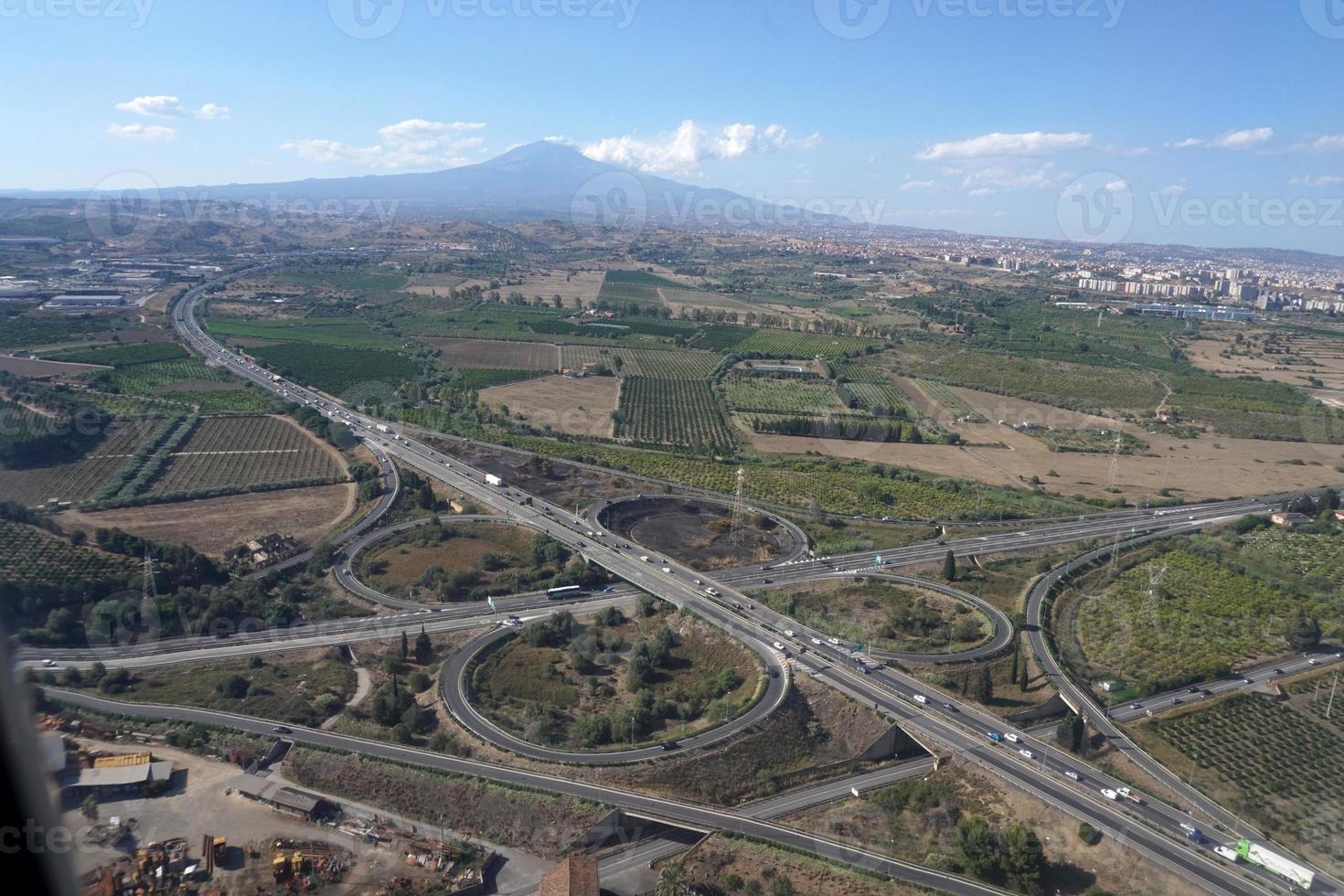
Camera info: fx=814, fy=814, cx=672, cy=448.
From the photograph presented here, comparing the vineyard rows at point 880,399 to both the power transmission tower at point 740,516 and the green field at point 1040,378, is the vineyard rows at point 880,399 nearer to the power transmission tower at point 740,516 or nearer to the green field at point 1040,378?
the green field at point 1040,378

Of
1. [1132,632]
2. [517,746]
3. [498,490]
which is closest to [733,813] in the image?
[517,746]

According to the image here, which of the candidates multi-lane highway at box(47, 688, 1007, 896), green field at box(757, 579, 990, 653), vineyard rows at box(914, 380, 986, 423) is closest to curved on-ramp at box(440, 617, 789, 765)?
multi-lane highway at box(47, 688, 1007, 896)

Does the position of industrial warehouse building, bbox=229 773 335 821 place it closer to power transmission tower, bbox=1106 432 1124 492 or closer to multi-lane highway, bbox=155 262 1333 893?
multi-lane highway, bbox=155 262 1333 893

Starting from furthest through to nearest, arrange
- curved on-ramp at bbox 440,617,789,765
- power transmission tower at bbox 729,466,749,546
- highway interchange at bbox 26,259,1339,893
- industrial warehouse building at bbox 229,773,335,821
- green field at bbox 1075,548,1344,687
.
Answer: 1. power transmission tower at bbox 729,466,749,546
2. green field at bbox 1075,548,1344,687
3. curved on-ramp at bbox 440,617,789,765
4. industrial warehouse building at bbox 229,773,335,821
5. highway interchange at bbox 26,259,1339,893

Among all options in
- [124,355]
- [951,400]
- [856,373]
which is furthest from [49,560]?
[856,373]

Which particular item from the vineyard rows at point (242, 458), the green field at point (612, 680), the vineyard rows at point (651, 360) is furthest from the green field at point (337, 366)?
the green field at point (612, 680)

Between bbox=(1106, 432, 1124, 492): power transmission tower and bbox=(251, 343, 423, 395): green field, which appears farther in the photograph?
bbox=(251, 343, 423, 395): green field
